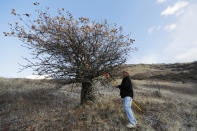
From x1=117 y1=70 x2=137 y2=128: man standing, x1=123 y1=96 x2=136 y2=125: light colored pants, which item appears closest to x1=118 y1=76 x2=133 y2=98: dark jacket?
x1=117 y1=70 x2=137 y2=128: man standing

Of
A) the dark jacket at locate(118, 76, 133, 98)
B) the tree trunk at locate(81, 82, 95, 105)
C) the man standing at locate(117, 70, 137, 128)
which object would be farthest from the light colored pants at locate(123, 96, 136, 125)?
the tree trunk at locate(81, 82, 95, 105)

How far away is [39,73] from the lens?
6848mm

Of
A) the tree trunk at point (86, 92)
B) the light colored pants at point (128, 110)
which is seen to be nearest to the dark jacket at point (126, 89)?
the light colored pants at point (128, 110)

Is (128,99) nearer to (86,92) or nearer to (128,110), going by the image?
(128,110)

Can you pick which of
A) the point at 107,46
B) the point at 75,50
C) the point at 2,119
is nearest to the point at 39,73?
the point at 75,50

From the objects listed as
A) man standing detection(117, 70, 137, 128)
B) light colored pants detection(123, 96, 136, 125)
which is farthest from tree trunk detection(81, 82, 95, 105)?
light colored pants detection(123, 96, 136, 125)

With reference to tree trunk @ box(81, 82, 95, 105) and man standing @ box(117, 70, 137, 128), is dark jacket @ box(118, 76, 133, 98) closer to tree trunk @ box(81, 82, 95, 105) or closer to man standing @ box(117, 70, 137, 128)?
man standing @ box(117, 70, 137, 128)

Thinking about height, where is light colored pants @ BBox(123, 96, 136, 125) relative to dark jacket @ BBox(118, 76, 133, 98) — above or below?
below

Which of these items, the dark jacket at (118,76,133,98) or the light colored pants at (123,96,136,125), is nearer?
the light colored pants at (123,96,136,125)

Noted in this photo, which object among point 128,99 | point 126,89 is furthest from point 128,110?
point 126,89

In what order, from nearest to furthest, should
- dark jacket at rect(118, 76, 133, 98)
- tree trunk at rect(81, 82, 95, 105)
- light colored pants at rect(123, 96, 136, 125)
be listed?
light colored pants at rect(123, 96, 136, 125), dark jacket at rect(118, 76, 133, 98), tree trunk at rect(81, 82, 95, 105)

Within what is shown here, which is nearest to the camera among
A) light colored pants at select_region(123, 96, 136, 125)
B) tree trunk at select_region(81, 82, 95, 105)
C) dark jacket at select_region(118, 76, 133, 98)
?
light colored pants at select_region(123, 96, 136, 125)

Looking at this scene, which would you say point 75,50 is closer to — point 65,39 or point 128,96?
point 65,39

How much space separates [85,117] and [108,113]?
52.4 inches
